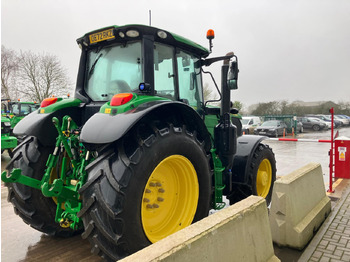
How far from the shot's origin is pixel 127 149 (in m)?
2.42

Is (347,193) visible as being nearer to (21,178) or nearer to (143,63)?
(143,63)

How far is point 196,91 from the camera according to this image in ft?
12.9

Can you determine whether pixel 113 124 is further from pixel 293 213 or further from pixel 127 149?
pixel 293 213

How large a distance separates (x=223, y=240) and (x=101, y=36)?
2540 mm

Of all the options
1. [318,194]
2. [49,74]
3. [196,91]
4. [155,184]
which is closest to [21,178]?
[155,184]

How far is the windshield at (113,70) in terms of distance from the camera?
307 cm

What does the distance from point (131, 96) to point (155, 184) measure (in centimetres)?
91

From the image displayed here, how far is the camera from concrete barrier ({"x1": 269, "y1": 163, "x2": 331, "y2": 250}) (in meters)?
3.12

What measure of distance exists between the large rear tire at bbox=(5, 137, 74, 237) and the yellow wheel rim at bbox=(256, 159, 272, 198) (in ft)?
10.3

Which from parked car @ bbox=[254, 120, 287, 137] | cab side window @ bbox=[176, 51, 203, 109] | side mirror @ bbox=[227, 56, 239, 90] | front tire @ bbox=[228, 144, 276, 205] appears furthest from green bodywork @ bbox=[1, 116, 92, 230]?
parked car @ bbox=[254, 120, 287, 137]

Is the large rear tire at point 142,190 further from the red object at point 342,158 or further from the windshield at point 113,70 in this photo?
the red object at point 342,158

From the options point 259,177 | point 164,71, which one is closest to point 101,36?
point 164,71

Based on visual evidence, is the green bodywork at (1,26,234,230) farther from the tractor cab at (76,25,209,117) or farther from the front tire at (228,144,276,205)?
the front tire at (228,144,276,205)

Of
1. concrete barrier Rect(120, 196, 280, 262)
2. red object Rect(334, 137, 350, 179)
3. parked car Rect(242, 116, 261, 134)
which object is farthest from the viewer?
parked car Rect(242, 116, 261, 134)
